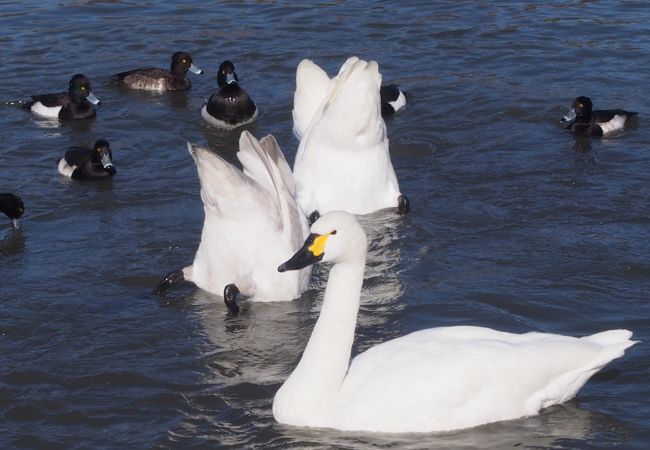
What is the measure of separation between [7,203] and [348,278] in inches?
186

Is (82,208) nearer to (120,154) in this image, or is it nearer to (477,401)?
(120,154)

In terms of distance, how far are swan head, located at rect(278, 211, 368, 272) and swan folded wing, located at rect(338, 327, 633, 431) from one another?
0.62 m

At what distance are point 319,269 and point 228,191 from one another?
4.48 feet

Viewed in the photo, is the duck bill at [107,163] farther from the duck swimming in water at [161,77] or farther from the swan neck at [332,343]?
the swan neck at [332,343]

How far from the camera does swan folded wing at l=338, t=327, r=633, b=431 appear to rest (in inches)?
291

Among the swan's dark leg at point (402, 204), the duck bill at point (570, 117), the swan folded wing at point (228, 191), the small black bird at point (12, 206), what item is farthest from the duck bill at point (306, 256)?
the duck bill at point (570, 117)

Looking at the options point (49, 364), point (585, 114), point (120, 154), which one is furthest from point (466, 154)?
point (49, 364)

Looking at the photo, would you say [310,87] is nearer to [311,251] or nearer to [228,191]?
[228,191]

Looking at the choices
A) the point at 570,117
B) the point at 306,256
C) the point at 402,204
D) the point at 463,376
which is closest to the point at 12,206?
the point at 402,204

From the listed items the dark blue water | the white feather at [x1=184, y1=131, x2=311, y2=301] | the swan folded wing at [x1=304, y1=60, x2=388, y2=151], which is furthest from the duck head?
the white feather at [x1=184, y1=131, x2=311, y2=301]

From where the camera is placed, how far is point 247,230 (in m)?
9.59

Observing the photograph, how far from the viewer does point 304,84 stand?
12352 millimetres

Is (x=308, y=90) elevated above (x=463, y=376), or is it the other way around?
(x=308, y=90)

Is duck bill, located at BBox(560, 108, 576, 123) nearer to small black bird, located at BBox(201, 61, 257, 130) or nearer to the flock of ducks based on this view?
the flock of ducks
